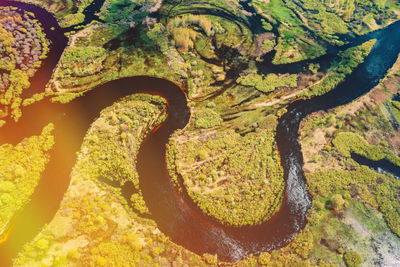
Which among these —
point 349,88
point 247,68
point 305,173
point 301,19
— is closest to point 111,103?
point 247,68

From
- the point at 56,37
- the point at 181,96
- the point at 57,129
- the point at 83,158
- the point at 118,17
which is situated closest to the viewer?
the point at 83,158

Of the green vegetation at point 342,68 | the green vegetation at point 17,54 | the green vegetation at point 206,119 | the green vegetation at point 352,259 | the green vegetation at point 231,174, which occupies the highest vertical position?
the green vegetation at point 17,54

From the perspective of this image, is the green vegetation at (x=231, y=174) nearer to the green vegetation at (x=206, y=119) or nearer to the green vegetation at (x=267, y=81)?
the green vegetation at (x=206, y=119)

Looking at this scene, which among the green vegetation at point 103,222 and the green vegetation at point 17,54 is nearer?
the green vegetation at point 103,222

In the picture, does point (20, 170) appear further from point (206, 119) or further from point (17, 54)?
point (17, 54)

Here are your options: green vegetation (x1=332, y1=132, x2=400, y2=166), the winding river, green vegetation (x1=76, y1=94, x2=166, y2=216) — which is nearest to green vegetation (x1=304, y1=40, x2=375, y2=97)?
the winding river

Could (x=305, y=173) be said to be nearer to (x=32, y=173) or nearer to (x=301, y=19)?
(x=32, y=173)

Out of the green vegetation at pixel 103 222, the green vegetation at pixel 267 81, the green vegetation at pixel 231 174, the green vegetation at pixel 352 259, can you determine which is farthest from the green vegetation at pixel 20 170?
the green vegetation at pixel 352 259
